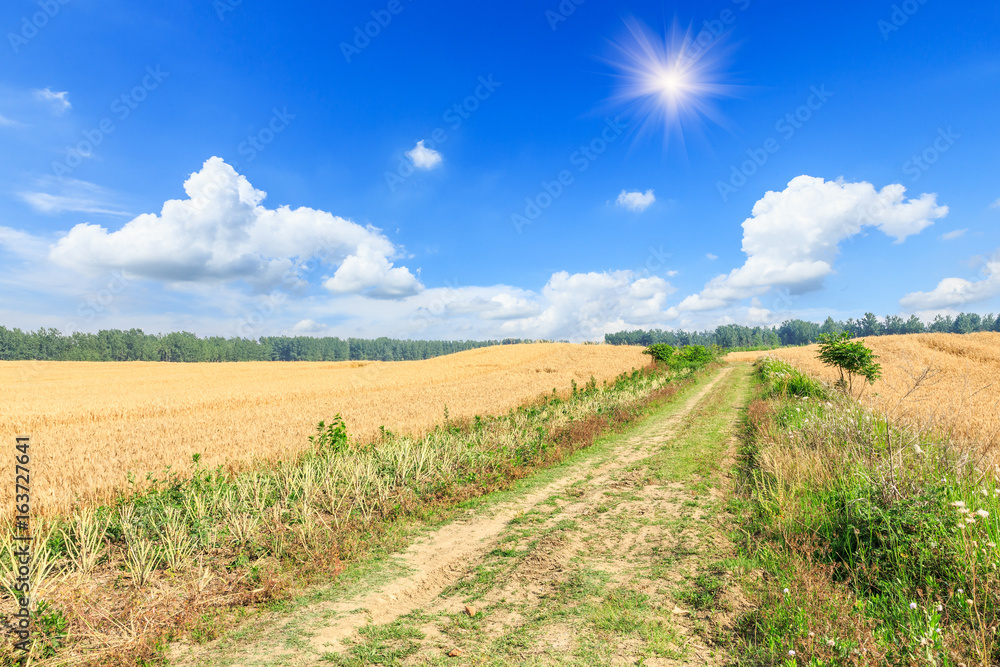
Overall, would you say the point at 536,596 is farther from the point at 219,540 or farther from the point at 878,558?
the point at 219,540

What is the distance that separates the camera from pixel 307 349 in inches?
6855

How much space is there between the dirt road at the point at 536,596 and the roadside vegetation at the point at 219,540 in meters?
0.57

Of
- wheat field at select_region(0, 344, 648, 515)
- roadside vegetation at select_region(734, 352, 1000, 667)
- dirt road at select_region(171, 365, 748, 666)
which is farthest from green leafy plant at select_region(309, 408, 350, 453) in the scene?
roadside vegetation at select_region(734, 352, 1000, 667)

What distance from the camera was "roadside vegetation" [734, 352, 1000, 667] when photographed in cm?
386

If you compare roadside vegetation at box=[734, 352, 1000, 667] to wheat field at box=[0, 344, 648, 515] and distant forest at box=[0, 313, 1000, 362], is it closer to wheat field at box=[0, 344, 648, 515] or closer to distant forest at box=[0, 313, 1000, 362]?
wheat field at box=[0, 344, 648, 515]

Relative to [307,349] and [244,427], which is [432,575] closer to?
[244,427]

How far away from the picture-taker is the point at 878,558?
5207 mm

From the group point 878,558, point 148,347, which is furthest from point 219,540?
point 148,347

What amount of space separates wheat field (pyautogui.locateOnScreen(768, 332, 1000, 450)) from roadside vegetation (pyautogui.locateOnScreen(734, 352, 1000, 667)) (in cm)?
75

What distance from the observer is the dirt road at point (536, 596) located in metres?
4.51

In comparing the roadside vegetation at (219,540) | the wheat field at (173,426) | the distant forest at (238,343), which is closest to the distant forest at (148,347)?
the distant forest at (238,343)

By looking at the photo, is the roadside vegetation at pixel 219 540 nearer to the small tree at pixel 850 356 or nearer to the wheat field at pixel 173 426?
the wheat field at pixel 173 426

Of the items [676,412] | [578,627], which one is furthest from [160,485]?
[676,412]

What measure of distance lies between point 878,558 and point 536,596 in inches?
170
